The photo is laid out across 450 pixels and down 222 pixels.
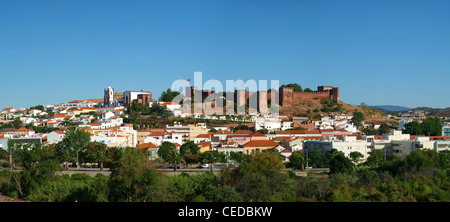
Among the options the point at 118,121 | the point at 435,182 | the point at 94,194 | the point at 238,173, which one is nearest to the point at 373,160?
the point at 435,182

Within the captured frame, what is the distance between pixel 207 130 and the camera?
2770 cm

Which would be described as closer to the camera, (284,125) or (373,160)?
(373,160)

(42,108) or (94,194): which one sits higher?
(42,108)

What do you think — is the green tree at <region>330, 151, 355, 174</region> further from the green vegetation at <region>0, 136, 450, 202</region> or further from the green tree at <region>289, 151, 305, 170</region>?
the green tree at <region>289, 151, 305, 170</region>

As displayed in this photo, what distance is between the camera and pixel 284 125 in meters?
32.3

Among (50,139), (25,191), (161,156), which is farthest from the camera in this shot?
(50,139)

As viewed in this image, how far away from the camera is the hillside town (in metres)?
19.8

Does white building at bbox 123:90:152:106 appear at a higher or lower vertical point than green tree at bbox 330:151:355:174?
higher

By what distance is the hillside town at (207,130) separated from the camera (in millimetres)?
19812

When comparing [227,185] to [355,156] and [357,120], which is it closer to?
[355,156]

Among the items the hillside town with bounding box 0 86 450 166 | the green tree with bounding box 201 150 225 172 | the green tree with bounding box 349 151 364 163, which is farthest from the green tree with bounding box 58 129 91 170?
the green tree with bounding box 349 151 364 163
